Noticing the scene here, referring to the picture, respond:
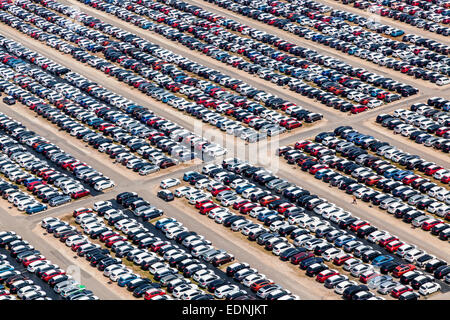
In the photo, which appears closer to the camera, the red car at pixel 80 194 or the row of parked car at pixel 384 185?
the row of parked car at pixel 384 185

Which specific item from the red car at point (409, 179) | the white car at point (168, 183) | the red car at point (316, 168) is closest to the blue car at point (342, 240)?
the red car at point (409, 179)

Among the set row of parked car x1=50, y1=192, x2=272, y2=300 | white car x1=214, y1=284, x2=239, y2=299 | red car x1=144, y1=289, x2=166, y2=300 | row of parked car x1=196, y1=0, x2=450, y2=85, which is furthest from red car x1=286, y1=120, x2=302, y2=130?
red car x1=144, y1=289, x2=166, y2=300

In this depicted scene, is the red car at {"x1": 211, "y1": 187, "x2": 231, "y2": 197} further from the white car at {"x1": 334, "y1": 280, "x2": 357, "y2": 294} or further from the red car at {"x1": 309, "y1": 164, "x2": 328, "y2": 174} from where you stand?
the white car at {"x1": 334, "y1": 280, "x2": 357, "y2": 294}

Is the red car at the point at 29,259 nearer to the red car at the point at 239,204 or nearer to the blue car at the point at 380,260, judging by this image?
the red car at the point at 239,204

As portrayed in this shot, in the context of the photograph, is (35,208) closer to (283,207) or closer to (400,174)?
(283,207)

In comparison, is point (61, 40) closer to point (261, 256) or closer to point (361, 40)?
point (361, 40)

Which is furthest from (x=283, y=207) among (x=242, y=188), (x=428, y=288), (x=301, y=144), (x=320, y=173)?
(x=428, y=288)

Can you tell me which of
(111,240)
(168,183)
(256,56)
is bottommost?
(256,56)
